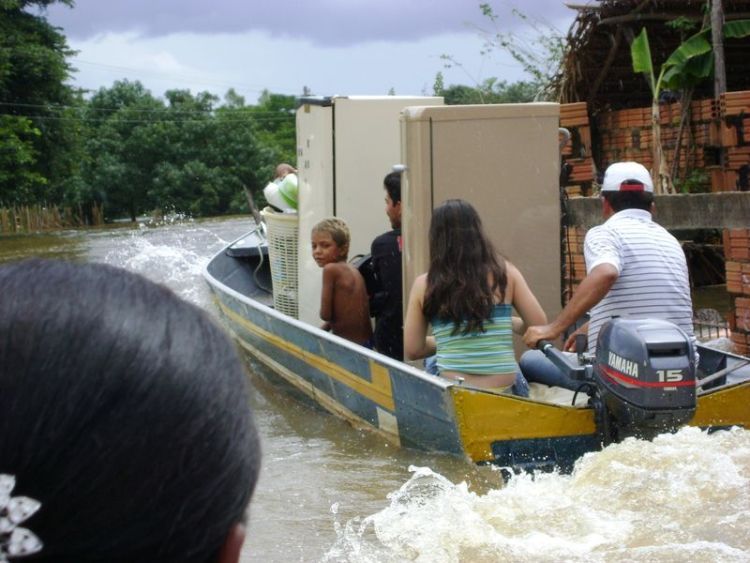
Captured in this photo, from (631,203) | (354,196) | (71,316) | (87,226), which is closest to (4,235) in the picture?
(87,226)

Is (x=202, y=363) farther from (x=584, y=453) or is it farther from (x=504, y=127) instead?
(x=504, y=127)

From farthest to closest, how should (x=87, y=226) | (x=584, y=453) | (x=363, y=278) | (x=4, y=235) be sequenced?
(x=87, y=226) < (x=4, y=235) < (x=363, y=278) < (x=584, y=453)

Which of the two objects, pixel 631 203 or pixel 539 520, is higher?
pixel 631 203

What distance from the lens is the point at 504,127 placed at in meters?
6.73

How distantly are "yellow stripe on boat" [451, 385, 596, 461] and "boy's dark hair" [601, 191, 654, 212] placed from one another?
108 cm

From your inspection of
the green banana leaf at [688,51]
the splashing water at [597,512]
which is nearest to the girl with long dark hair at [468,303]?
the splashing water at [597,512]

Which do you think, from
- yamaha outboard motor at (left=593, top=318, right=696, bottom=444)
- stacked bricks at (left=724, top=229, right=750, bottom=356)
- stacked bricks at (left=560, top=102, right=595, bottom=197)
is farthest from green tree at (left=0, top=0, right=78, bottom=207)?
yamaha outboard motor at (left=593, top=318, right=696, bottom=444)

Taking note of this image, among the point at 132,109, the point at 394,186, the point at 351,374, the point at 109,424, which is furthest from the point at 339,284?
the point at 132,109

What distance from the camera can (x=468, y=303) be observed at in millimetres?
5824

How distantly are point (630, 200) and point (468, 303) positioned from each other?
964 mm

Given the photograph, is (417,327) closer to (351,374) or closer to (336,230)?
(351,374)

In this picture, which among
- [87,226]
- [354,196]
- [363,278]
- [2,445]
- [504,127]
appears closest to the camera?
[2,445]

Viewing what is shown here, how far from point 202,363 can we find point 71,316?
0.35 feet

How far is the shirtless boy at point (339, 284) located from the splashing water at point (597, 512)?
2.39 m
